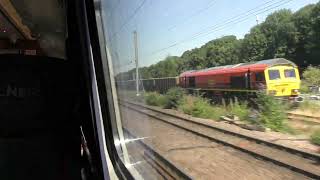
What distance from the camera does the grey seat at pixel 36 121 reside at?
86.0 inches

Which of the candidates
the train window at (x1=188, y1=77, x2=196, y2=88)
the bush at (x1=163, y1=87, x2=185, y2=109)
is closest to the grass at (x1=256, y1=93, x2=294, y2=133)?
the train window at (x1=188, y1=77, x2=196, y2=88)

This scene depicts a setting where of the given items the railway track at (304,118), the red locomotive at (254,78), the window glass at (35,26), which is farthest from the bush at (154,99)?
the window glass at (35,26)

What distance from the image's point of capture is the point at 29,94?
2.21m

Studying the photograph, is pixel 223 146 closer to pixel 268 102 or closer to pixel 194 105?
pixel 194 105

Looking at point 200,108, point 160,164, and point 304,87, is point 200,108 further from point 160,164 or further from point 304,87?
point 160,164

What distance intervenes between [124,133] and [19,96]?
22.6 inches

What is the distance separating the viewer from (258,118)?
28.4 inches

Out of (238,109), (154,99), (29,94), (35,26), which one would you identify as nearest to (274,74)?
(238,109)

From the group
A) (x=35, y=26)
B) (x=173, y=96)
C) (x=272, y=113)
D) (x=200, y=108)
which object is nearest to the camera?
(x=272, y=113)

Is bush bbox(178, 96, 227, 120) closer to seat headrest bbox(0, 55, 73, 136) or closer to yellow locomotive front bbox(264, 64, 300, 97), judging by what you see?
yellow locomotive front bbox(264, 64, 300, 97)

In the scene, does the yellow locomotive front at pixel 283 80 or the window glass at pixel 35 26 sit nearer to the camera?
the yellow locomotive front at pixel 283 80

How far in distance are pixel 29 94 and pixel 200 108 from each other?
1478mm

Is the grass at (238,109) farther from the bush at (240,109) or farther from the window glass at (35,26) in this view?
the window glass at (35,26)

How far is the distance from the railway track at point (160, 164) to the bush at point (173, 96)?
196mm
